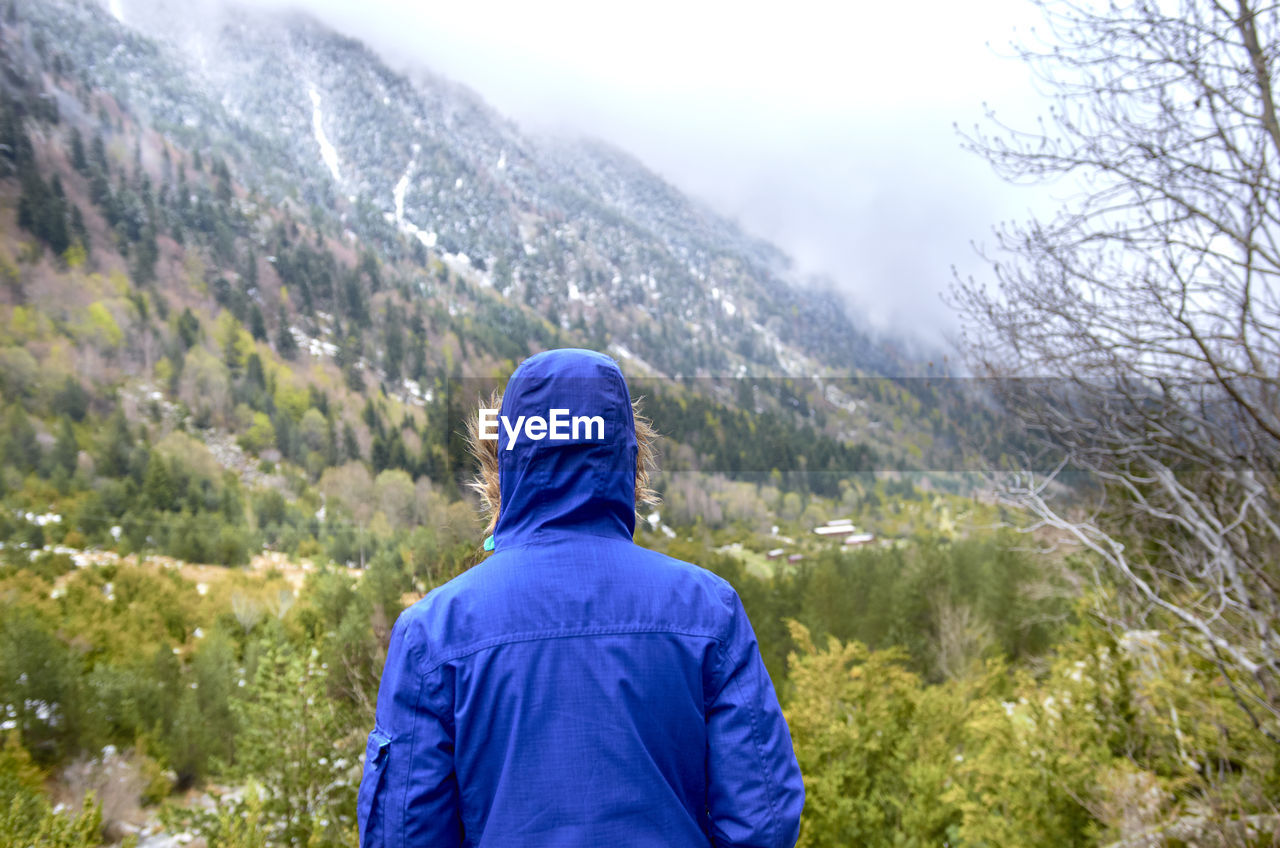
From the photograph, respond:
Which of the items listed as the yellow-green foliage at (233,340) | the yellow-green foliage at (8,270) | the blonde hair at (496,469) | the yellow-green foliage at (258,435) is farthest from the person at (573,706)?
the yellow-green foliage at (8,270)

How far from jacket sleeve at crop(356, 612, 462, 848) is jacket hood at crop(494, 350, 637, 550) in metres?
0.26

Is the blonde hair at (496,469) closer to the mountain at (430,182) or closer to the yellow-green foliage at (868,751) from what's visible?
the yellow-green foliage at (868,751)

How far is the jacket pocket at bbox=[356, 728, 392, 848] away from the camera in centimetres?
115

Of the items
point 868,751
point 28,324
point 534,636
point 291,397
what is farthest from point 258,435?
point 534,636

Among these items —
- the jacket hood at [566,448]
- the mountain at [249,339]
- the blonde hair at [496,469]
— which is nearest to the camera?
A: the jacket hood at [566,448]

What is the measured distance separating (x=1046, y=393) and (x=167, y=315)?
48.3 m

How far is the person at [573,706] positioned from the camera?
1.14 meters

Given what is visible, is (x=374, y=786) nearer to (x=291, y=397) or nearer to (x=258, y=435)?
(x=258, y=435)

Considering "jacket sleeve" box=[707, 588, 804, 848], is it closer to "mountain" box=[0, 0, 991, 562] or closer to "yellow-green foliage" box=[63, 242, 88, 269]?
"mountain" box=[0, 0, 991, 562]

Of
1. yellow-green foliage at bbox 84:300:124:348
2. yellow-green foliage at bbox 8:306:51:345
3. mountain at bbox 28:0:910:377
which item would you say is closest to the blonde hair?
yellow-green foliage at bbox 84:300:124:348

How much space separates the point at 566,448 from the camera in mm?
1302

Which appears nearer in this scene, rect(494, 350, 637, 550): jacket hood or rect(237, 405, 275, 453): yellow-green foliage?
rect(494, 350, 637, 550): jacket hood

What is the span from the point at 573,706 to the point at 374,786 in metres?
0.35

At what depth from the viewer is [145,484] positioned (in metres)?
35.9
